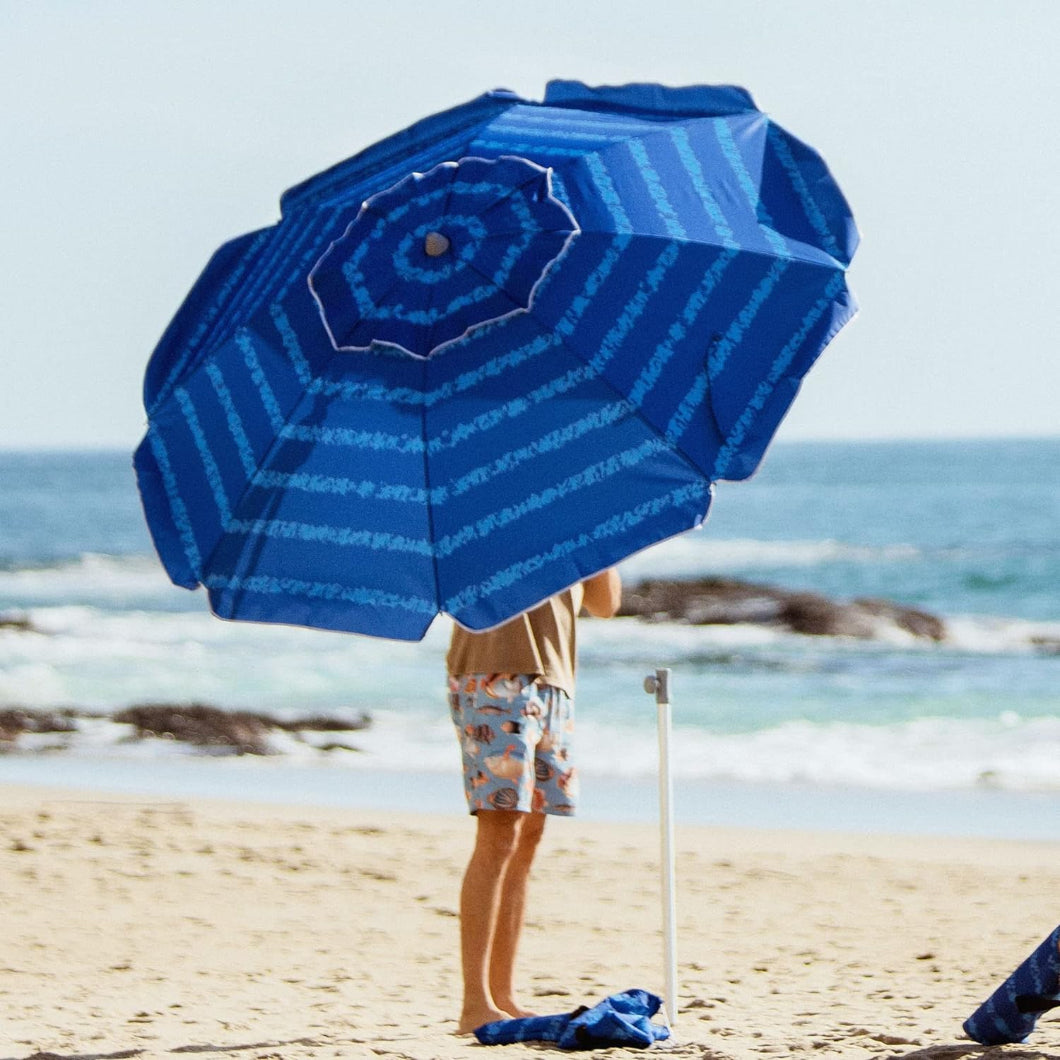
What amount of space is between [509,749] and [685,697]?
11018mm

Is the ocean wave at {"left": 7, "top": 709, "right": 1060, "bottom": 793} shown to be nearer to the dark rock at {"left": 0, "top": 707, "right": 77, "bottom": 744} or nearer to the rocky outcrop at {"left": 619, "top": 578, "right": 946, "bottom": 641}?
the dark rock at {"left": 0, "top": 707, "right": 77, "bottom": 744}

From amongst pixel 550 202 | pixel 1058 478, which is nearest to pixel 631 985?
→ pixel 550 202

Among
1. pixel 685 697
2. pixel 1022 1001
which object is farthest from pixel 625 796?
pixel 1022 1001

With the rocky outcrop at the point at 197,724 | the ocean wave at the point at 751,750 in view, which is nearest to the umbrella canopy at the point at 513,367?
the ocean wave at the point at 751,750

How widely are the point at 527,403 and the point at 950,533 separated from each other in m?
37.1

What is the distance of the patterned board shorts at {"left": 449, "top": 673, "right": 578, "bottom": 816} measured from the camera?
393cm

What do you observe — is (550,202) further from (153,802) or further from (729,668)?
(729,668)

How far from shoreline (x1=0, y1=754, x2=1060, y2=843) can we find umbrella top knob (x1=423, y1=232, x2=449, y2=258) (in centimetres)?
561

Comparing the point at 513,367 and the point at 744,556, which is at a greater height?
the point at 744,556

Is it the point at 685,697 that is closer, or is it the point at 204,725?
the point at 204,725

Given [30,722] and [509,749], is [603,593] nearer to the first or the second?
[509,749]

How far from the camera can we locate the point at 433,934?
19.6 ft

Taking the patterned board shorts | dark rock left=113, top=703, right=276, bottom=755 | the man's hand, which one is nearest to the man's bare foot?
the patterned board shorts

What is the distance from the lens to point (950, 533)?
1542 inches
